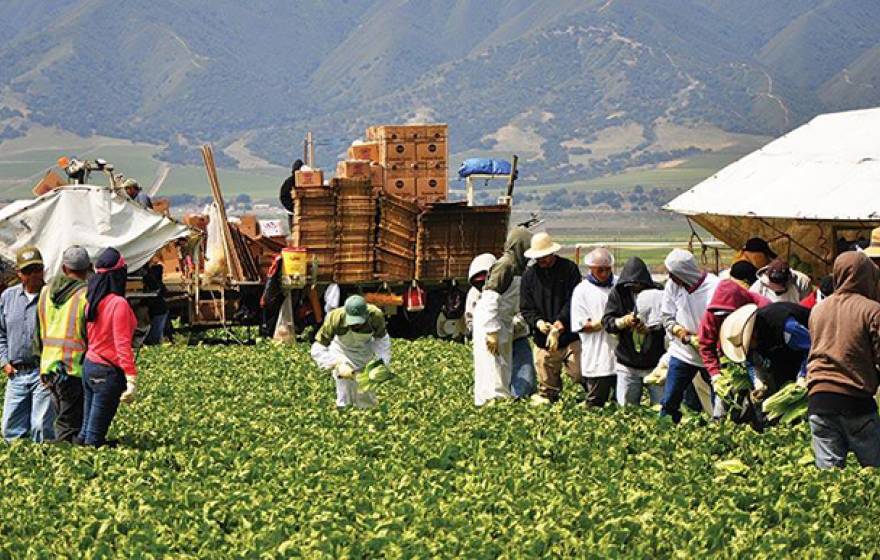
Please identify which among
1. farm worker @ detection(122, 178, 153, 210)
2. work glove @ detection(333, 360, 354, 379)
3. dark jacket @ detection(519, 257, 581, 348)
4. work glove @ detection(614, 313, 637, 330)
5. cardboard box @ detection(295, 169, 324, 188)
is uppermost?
cardboard box @ detection(295, 169, 324, 188)

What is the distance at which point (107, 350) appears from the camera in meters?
14.0

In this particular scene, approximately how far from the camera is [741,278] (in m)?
15.2

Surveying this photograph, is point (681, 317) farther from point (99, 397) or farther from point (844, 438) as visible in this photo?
point (99, 397)

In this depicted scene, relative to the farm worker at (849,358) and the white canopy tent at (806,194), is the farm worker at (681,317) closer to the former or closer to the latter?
the farm worker at (849,358)

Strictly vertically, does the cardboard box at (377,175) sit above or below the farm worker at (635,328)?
above

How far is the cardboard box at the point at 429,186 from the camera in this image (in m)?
30.1

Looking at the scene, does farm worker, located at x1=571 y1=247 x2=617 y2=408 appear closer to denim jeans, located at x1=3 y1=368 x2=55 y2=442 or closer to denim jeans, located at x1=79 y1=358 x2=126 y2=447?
denim jeans, located at x1=79 y1=358 x2=126 y2=447

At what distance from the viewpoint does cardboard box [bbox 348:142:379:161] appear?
1196 inches

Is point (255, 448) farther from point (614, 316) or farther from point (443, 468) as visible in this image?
point (614, 316)

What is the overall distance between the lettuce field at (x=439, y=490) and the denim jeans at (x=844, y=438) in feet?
0.50

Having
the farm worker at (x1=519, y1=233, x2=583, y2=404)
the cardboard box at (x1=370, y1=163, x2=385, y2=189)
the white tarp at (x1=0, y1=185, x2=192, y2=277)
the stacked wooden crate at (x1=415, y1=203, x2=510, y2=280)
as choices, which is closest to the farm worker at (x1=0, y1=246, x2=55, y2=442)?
the farm worker at (x1=519, y1=233, x2=583, y2=404)

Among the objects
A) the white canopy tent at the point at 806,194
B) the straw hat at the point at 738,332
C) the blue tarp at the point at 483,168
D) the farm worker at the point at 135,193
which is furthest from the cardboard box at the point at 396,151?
the straw hat at the point at 738,332

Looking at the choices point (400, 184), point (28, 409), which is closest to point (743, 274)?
point (28, 409)

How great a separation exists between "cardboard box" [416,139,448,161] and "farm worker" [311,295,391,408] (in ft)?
43.2
